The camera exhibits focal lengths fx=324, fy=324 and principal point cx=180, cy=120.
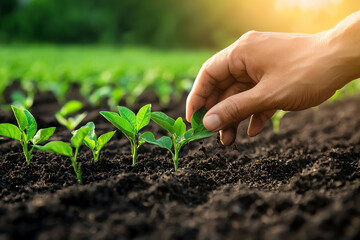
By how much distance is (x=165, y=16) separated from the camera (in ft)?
101

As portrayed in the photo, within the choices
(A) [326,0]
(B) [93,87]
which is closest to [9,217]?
(B) [93,87]

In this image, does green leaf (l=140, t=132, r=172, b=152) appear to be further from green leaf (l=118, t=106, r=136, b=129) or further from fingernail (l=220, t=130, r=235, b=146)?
fingernail (l=220, t=130, r=235, b=146)

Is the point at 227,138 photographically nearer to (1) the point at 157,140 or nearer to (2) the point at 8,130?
(1) the point at 157,140

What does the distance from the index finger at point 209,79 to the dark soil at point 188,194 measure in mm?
387

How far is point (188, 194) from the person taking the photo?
1.59 meters

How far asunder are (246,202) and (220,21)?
99.6 feet

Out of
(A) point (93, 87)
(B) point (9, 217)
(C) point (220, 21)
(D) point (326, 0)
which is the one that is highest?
(C) point (220, 21)

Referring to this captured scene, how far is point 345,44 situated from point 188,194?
3.79 ft

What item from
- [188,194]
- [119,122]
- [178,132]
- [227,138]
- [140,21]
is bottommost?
[188,194]

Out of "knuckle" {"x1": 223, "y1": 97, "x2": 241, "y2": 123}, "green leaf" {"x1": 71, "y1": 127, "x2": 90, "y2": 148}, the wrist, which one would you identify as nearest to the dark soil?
"green leaf" {"x1": 71, "y1": 127, "x2": 90, "y2": 148}

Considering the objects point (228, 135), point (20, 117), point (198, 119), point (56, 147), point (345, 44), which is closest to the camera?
point (56, 147)

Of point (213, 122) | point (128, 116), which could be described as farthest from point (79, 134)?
point (213, 122)

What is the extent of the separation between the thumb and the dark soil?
0.99ft

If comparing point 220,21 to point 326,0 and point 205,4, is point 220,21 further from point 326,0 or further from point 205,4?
point 326,0
